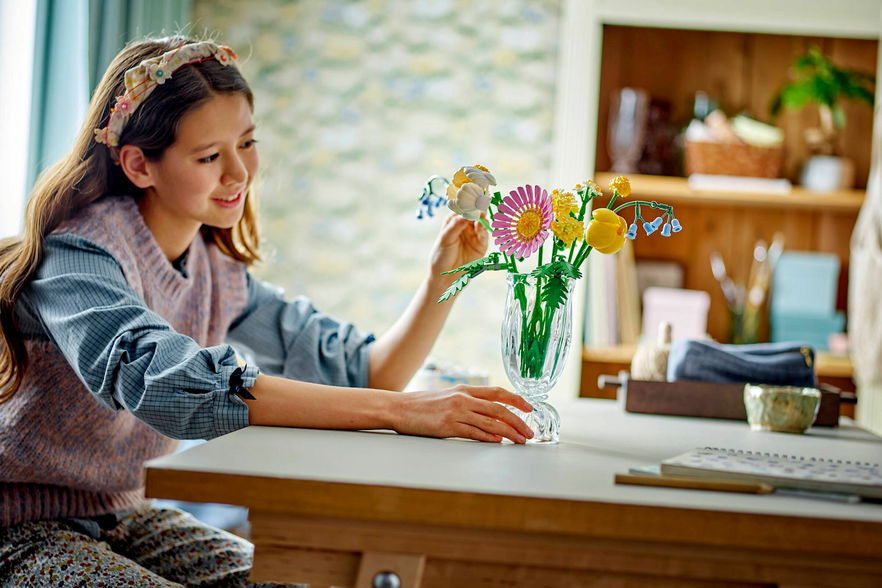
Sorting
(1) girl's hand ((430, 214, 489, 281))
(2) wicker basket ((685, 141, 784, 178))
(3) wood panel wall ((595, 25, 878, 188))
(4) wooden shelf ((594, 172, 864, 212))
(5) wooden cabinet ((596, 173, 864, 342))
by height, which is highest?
(3) wood panel wall ((595, 25, 878, 188))

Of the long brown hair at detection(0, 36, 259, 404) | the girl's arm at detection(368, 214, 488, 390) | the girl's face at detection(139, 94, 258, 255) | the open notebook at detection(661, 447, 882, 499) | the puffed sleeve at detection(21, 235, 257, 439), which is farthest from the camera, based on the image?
the girl's arm at detection(368, 214, 488, 390)

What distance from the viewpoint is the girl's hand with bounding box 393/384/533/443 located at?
120 cm

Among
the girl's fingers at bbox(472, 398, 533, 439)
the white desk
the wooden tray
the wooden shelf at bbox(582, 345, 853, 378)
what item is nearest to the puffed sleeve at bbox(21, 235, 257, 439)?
the white desk

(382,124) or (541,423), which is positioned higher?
(382,124)

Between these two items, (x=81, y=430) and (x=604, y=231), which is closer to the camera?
(x=604, y=231)

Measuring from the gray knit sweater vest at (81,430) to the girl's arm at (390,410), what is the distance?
1.04 ft

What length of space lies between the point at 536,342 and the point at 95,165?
0.77 meters

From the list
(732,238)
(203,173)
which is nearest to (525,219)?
(203,173)

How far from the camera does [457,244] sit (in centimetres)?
156

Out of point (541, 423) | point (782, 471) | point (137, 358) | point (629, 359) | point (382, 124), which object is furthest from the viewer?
point (382, 124)

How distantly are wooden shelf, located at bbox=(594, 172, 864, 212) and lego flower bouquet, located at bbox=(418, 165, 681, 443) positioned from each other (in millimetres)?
1982

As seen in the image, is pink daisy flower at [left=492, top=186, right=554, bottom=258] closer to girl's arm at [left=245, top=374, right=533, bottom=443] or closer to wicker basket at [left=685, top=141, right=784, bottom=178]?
girl's arm at [left=245, top=374, right=533, bottom=443]

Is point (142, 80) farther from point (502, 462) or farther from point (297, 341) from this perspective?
point (502, 462)

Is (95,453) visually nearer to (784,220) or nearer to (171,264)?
(171,264)
